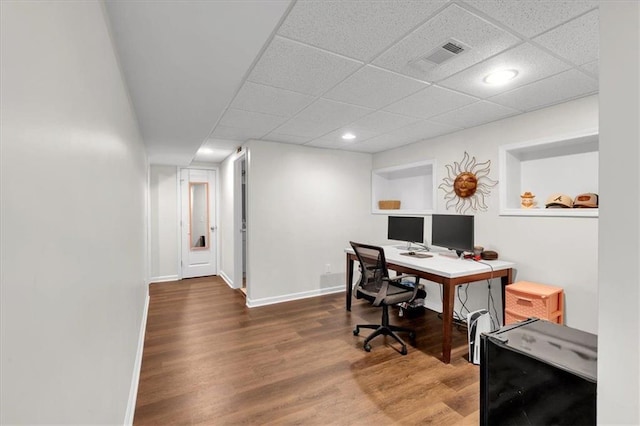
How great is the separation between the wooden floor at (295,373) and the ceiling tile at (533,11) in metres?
2.40

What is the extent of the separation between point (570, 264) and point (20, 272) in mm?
3548

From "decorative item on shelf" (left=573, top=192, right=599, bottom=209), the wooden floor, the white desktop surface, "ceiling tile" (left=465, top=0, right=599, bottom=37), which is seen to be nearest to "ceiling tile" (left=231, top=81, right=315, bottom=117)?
"ceiling tile" (left=465, top=0, right=599, bottom=37)

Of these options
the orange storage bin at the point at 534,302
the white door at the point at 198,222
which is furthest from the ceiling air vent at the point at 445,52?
the white door at the point at 198,222

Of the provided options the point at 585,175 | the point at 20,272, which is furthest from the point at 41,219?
the point at 585,175

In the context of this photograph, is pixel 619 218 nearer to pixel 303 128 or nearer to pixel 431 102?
pixel 431 102

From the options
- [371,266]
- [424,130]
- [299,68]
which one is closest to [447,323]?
[371,266]

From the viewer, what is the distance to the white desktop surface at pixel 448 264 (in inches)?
106

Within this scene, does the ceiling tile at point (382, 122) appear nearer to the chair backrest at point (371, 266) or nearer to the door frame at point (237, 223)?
the chair backrest at point (371, 266)

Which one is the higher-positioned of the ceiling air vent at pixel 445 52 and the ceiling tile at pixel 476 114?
the ceiling air vent at pixel 445 52

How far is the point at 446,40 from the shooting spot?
1.72 metres

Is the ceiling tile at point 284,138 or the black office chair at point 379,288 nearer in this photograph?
the black office chair at point 379,288

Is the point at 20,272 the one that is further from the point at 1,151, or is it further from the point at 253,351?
the point at 253,351

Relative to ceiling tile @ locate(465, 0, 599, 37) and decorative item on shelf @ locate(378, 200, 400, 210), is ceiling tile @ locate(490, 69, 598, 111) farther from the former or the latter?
decorative item on shelf @ locate(378, 200, 400, 210)

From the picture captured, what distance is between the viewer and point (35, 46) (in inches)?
23.0
